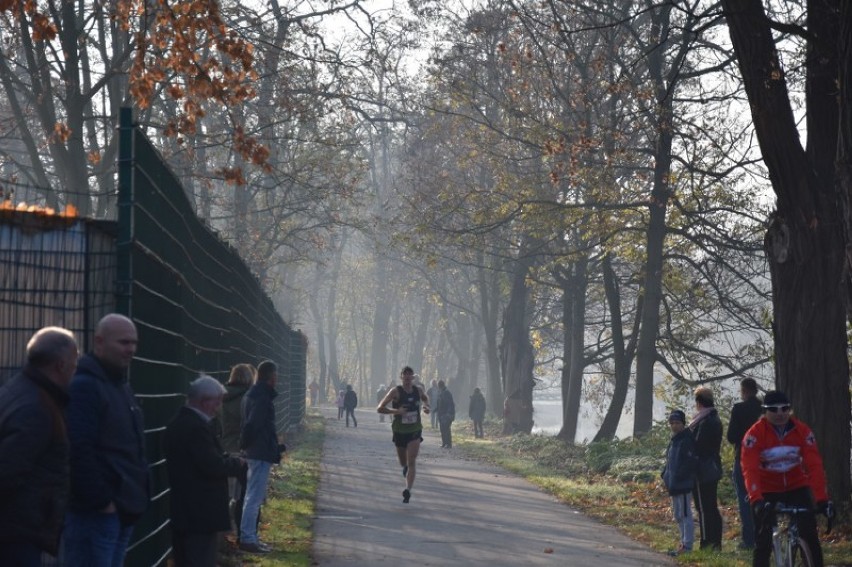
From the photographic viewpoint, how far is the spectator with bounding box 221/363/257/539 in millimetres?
13156

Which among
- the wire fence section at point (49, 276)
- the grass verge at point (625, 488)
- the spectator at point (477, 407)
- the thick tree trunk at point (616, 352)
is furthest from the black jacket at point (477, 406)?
the wire fence section at point (49, 276)

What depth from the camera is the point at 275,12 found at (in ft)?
82.2

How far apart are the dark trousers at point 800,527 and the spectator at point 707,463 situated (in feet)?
10.1

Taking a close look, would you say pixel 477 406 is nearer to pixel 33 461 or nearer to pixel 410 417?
pixel 410 417

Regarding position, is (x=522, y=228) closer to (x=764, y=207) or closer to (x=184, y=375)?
(x=764, y=207)

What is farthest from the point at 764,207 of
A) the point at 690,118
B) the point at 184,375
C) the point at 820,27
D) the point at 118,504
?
the point at 118,504

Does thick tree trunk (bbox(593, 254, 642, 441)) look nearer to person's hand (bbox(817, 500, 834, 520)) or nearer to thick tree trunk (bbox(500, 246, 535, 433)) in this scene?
thick tree trunk (bbox(500, 246, 535, 433))

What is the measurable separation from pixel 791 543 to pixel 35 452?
6634 millimetres

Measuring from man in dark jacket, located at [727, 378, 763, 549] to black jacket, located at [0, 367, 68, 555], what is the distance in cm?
907

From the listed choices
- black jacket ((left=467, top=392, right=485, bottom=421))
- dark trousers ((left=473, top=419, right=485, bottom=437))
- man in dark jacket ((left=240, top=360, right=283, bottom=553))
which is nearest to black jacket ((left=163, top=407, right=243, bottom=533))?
man in dark jacket ((left=240, top=360, right=283, bottom=553))

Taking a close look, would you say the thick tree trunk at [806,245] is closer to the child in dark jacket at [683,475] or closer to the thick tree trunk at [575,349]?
the child in dark jacket at [683,475]

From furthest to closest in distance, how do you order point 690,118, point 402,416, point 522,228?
point 522,228, point 690,118, point 402,416

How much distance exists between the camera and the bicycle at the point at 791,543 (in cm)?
1032

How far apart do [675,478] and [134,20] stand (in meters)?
12.8
